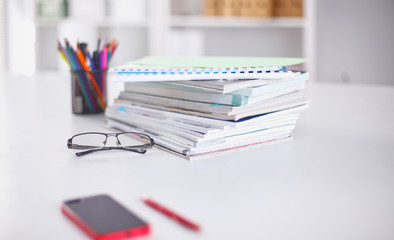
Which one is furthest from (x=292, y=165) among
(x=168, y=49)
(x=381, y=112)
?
(x=168, y=49)

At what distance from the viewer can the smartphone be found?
0.40 m

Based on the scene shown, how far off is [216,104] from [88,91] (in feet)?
1.49

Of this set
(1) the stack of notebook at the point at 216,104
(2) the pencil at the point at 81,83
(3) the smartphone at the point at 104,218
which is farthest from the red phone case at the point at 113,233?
(2) the pencil at the point at 81,83

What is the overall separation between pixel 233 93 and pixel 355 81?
10.4ft

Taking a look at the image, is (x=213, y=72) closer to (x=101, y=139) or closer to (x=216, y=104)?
(x=216, y=104)

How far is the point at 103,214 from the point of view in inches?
17.4

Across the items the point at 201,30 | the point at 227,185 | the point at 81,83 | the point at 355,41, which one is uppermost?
the point at 201,30

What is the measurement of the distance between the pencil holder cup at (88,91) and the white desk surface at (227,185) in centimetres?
14

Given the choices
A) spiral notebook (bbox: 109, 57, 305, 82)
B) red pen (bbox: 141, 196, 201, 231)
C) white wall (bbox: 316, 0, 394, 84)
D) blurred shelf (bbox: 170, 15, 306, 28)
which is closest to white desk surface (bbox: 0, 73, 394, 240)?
red pen (bbox: 141, 196, 201, 231)

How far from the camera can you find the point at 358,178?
0.61m

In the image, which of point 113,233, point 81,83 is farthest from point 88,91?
point 113,233

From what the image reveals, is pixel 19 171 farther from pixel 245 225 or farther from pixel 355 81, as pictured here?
pixel 355 81

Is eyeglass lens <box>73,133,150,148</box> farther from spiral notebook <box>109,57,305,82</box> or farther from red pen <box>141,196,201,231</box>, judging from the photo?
red pen <box>141,196,201,231</box>

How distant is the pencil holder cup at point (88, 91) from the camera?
1083 mm
